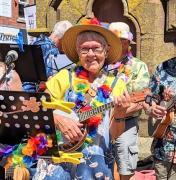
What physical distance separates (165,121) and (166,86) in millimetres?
271

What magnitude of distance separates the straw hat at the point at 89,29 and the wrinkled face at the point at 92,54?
67 mm

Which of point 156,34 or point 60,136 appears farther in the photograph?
point 156,34

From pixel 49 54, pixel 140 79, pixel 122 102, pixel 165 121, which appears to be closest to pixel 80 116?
pixel 122 102

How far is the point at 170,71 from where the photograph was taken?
3.82 meters

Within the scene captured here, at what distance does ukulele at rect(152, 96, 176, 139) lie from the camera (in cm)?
367

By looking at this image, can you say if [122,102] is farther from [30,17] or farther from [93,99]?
[30,17]

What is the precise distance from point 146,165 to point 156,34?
2361 mm

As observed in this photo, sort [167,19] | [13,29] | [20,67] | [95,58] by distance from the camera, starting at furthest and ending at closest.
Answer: [13,29] → [167,19] → [20,67] → [95,58]

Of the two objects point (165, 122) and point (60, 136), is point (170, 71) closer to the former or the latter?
point (165, 122)

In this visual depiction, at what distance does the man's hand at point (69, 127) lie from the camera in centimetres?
304

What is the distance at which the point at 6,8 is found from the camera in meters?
23.1

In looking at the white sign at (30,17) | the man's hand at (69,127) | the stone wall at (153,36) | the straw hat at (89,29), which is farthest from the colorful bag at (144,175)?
the white sign at (30,17)

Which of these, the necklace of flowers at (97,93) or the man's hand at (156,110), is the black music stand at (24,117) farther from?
the man's hand at (156,110)

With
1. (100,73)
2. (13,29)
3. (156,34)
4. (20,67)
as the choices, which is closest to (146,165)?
(156,34)
